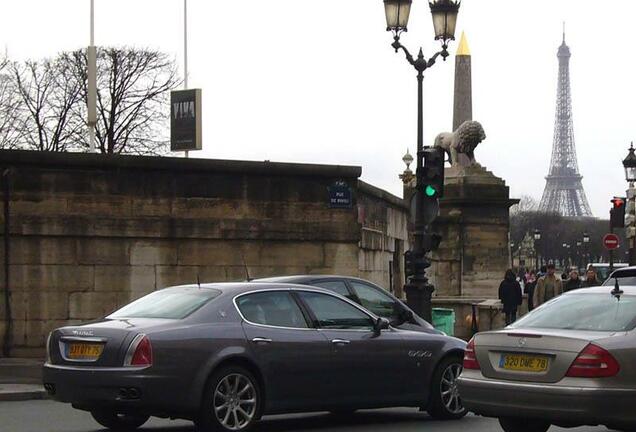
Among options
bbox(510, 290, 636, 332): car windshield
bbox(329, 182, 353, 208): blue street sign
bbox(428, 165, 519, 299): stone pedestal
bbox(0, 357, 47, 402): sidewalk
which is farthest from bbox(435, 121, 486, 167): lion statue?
bbox(510, 290, 636, 332): car windshield

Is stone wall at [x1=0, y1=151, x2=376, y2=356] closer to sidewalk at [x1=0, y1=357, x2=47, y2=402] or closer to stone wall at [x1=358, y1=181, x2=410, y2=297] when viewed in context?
stone wall at [x1=358, y1=181, x2=410, y2=297]

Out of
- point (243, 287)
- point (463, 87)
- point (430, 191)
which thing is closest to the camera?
point (243, 287)

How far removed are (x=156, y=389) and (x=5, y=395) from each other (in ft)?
17.8

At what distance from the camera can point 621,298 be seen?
1216cm

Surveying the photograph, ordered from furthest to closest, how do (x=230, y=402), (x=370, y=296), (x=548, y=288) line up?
(x=548, y=288)
(x=370, y=296)
(x=230, y=402)

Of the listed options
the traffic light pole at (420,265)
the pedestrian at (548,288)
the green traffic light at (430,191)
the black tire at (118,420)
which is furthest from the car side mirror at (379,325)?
the pedestrian at (548,288)

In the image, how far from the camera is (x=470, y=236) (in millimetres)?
44062

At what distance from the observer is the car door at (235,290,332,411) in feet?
41.2

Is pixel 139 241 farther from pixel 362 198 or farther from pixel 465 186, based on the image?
Answer: pixel 465 186

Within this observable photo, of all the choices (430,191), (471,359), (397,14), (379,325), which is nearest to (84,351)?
(379,325)

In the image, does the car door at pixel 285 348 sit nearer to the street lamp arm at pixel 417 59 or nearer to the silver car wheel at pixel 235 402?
the silver car wheel at pixel 235 402

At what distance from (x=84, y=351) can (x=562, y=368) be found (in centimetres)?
414

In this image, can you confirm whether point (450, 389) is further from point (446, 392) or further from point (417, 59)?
point (417, 59)

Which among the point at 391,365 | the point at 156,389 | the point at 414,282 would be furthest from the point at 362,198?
the point at 156,389
